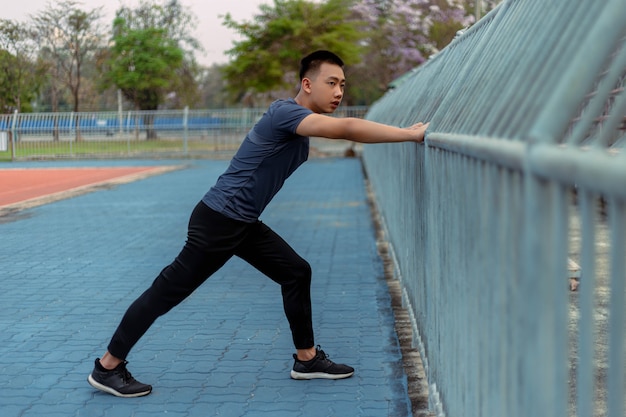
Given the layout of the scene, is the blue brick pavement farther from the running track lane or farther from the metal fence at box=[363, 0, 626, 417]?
the running track lane

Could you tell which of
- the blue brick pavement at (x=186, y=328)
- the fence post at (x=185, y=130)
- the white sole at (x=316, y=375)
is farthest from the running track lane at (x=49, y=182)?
the white sole at (x=316, y=375)

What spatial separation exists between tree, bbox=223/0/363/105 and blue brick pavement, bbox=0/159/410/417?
29.1 meters

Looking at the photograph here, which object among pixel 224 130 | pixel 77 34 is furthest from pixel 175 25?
pixel 224 130

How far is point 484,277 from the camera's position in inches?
103

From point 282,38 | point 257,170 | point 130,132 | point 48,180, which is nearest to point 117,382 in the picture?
point 257,170

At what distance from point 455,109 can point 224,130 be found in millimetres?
34690

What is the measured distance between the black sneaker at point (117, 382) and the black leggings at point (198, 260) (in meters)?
0.11

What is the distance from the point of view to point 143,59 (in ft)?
175

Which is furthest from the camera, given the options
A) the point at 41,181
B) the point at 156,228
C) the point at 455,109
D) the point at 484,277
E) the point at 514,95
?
the point at 41,181

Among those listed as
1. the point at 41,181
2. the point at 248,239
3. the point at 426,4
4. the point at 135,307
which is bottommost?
the point at 41,181

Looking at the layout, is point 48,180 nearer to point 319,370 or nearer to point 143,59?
point 319,370

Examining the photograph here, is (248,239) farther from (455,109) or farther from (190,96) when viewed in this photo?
(190,96)

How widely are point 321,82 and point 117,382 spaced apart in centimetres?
185

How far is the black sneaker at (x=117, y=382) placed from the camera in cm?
470
